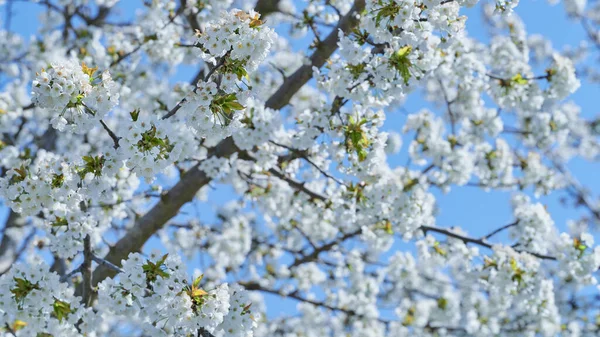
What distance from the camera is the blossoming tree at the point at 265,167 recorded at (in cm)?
305

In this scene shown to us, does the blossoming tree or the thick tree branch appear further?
the thick tree branch

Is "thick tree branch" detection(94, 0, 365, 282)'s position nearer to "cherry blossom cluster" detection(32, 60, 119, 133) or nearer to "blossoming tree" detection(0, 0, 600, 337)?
"blossoming tree" detection(0, 0, 600, 337)

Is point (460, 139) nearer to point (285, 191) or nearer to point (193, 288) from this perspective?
point (285, 191)

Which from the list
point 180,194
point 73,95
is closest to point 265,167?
point 180,194

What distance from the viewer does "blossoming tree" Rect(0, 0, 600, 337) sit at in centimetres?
305

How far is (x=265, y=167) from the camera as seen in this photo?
Answer: 15.8 ft

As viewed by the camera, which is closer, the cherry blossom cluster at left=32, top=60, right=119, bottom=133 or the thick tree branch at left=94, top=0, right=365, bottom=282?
the cherry blossom cluster at left=32, top=60, right=119, bottom=133

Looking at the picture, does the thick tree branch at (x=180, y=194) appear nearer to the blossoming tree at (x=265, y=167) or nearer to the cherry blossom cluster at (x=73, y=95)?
the blossoming tree at (x=265, y=167)

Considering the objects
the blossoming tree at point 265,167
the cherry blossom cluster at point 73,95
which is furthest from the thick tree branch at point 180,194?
the cherry blossom cluster at point 73,95

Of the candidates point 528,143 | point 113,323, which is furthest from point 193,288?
point 113,323

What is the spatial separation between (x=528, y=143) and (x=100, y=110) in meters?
5.58

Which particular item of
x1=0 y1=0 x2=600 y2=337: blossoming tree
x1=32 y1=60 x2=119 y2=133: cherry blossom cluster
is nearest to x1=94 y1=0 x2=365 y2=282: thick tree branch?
x1=0 y1=0 x2=600 y2=337: blossoming tree

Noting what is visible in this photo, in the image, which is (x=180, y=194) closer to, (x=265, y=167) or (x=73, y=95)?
(x=265, y=167)

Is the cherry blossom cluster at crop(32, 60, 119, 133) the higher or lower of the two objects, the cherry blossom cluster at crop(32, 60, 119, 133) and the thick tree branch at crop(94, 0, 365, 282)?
the lower
